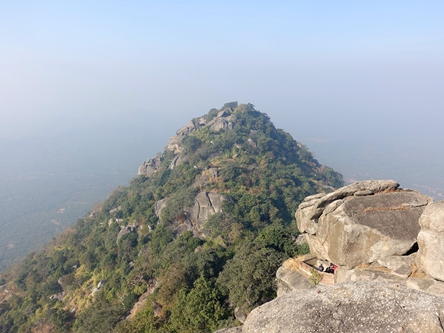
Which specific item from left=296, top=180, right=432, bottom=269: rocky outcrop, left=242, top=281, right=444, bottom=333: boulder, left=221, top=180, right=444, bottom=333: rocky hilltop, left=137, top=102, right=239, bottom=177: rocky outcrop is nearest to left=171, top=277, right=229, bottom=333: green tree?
left=221, top=180, right=444, bottom=333: rocky hilltop

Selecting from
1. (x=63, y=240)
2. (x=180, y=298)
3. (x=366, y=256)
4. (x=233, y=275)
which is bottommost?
(x=63, y=240)

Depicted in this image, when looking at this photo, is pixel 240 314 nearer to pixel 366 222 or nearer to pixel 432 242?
pixel 366 222

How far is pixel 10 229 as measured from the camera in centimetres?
12112

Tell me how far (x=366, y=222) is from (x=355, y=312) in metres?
4.01

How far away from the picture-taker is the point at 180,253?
89.6 ft

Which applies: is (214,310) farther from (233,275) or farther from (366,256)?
(366,256)

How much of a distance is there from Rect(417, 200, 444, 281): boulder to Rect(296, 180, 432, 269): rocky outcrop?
3.26 feet

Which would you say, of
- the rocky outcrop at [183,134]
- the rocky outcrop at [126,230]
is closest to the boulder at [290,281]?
the rocky outcrop at [126,230]

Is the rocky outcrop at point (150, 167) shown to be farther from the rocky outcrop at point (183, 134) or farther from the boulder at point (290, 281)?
the boulder at point (290, 281)

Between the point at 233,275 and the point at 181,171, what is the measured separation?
3153 centimetres

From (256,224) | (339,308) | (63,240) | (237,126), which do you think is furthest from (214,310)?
(237,126)

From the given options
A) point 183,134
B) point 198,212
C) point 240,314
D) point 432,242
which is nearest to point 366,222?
point 432,242

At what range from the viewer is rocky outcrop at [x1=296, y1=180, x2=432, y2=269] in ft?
32.0

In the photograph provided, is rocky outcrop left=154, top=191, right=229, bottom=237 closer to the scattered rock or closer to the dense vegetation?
the dense vegetation
